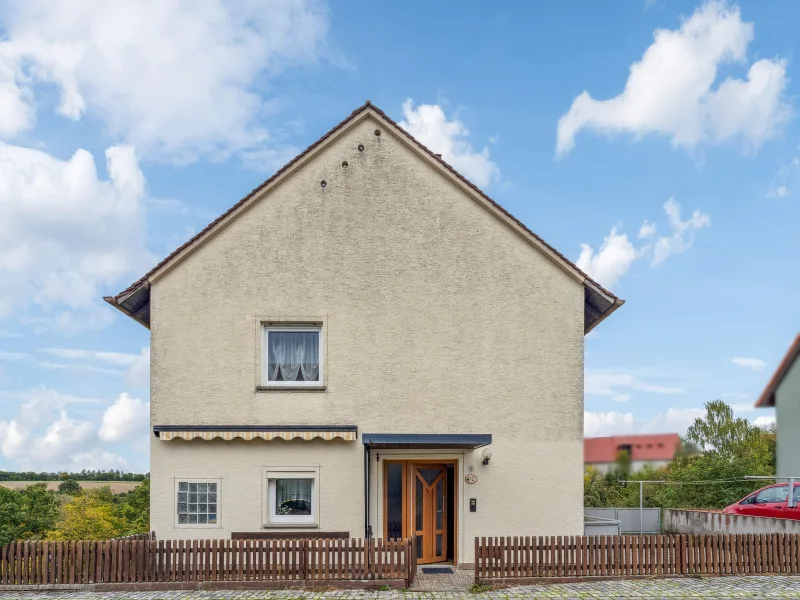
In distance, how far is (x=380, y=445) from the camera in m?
19.4

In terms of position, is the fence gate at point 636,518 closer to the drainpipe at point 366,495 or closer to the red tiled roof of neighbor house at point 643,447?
the drainpipe at point 366,495

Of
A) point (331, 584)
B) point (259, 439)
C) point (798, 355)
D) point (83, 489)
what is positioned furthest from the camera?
point (83, 489)

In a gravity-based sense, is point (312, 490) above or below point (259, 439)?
below

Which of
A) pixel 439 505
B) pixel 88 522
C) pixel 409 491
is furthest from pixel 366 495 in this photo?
pixel 88 522

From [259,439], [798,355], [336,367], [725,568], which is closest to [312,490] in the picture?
[259,439]

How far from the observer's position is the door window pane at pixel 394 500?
2028 centimetres

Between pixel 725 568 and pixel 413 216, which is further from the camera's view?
pixel 413 216

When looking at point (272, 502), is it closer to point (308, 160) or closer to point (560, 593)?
point (560, 593)

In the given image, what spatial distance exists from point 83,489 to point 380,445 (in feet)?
212

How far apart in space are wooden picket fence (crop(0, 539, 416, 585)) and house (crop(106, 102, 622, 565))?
6.23 ft

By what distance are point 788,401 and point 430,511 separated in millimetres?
13965

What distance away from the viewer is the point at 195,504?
19.7 m

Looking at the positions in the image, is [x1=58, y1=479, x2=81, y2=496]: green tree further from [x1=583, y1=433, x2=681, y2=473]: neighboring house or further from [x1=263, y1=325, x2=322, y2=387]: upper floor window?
[x1=583, y1=433, x2=681, y2=473]: neighboring house

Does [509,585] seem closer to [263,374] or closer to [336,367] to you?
[336,367]
